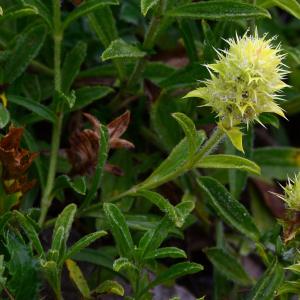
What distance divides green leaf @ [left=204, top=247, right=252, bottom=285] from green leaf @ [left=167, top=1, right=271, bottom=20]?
74cm

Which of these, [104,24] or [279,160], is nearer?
[104,24]

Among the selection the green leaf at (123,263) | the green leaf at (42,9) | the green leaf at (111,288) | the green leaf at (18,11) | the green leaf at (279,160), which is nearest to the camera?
the green leaf at (123,263)

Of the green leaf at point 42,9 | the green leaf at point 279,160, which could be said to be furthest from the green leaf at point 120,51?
the green leaf at point 279,160

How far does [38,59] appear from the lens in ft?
8.14

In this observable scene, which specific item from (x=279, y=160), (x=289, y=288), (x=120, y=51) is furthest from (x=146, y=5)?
(x=279, y=160)

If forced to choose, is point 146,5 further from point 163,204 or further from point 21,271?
point 21,271

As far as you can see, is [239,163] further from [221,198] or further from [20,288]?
[20,288]

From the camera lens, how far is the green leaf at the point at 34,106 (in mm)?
2076

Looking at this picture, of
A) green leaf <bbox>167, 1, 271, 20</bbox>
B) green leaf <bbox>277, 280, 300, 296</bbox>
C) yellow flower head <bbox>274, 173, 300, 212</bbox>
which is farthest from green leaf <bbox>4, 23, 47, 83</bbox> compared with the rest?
green leaf <bbox>277, 280, 300, 296</bbox>

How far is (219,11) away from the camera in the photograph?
1.95 m

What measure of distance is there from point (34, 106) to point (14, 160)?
296mm

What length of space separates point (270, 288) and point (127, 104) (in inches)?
36.1

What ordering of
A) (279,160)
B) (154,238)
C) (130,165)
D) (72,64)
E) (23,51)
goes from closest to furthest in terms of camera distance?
1. (154,238)
2. (23,51)
3. (72,64)
4. (130,165)
5. (279,160)

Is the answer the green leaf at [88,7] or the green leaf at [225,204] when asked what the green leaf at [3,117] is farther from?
the green leaf at [225,204]
